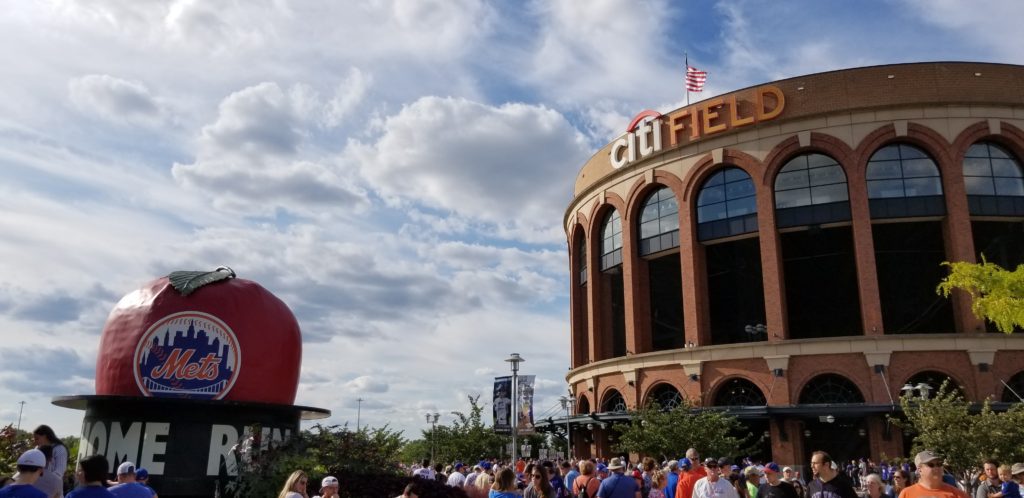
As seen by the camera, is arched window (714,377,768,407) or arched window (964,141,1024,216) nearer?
arched window (964,141,1024,216)

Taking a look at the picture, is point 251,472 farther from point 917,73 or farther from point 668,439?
point 917,73

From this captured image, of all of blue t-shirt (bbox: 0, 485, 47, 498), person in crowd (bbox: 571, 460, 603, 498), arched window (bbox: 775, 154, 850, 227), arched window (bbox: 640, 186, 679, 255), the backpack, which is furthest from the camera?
arched window (bbox: 640, 186, 679, 255)

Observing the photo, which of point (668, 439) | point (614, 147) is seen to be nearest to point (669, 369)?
point (668, 439)

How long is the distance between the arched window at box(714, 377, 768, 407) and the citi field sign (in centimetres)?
1147

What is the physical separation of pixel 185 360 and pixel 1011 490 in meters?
14.2

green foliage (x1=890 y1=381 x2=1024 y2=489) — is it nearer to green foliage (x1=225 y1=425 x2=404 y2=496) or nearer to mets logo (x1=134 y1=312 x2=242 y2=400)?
green foliage (x1=225 y1=425 x2=404 y2=496)

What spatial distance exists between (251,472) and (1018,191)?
32504 mm

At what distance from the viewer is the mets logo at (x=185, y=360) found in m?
15.1

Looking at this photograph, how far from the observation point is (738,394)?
1328 inches

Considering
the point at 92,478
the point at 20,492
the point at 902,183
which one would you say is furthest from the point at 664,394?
the point at 20,492

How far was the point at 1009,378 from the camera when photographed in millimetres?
29703

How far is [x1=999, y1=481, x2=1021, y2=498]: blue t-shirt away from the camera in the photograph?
10.5m

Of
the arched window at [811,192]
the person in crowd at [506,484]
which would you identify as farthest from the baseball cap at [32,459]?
the arched window at [811,192]

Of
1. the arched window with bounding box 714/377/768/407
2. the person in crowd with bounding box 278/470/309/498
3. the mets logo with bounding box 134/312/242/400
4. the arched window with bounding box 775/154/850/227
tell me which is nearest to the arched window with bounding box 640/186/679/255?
the arched window with bounding box 775/154/850/227
